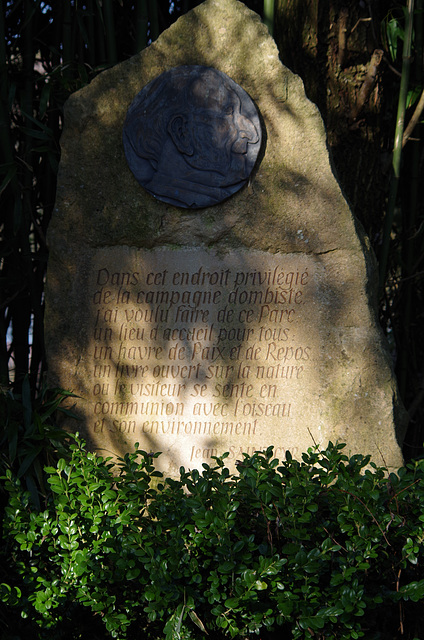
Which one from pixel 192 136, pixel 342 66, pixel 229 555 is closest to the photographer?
pixel 229 555

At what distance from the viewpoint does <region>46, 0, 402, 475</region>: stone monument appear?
3.07 metres

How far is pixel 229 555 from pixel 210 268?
1.40 metres

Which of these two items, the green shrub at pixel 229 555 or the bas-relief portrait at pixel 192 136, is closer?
the green shrub at pixel 229 555

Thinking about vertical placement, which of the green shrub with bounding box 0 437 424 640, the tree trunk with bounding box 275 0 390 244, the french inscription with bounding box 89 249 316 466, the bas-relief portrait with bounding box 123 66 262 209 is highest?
the tree trunk with bounding box 275 0 390 244

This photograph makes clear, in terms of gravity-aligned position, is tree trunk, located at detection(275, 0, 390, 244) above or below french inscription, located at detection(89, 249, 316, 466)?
above

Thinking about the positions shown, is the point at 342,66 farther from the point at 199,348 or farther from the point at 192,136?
the point at 199,348

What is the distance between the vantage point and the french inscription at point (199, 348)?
3.11m

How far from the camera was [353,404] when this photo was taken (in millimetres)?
3033

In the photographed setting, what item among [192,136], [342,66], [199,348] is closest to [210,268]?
[199,348]

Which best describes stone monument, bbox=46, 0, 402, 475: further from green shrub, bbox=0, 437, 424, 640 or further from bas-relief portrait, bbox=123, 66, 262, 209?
green shrub, bbox=0, 437, 424, 640

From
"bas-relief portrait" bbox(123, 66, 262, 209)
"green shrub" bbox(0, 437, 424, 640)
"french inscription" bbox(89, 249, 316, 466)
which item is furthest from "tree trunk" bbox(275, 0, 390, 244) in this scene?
"green shrub" bbox(0, 437, 424, 640)


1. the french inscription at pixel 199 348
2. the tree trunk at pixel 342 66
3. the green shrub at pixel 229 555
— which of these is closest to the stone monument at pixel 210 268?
the french inscription at pixel 199 348

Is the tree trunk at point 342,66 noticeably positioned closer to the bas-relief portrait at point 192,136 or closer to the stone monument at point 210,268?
the stone monument at point 210,268

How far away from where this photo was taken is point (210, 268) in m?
3.19
